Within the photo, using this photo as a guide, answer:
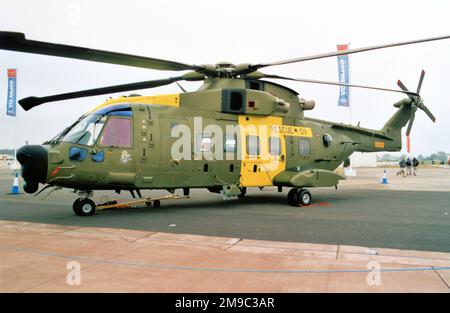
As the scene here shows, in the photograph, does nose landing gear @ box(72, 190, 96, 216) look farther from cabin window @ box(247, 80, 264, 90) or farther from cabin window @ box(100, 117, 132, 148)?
cabin window @ box(247, 80, 264, 90)

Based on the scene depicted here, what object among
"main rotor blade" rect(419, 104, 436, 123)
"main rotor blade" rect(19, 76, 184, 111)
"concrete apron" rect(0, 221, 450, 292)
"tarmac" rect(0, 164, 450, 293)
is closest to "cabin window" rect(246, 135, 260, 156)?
"tarmac" rect(0, 164, 450, 293)

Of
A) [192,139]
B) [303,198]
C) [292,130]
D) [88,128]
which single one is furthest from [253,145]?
[88,128]

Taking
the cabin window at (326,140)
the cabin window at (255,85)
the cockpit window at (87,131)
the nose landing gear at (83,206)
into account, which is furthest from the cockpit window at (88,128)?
the cabin window at (326,140)

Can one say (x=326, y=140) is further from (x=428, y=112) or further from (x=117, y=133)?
(x=117, y=133)

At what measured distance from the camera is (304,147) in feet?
45.0

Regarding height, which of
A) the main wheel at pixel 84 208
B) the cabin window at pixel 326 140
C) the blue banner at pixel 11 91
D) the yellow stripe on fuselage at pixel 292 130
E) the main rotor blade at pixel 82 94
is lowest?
the main wheel at pixel 84 208

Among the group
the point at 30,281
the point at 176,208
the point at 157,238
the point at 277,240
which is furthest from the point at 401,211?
the point at 30,281

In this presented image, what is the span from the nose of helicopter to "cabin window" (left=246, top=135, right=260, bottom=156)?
6204 millimetres

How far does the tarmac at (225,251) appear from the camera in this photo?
4.50 meters

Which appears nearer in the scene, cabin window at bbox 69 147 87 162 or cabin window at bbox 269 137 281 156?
cabin window at bbox 69 147 87 162

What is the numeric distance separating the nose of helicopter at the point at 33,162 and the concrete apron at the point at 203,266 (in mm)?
2074

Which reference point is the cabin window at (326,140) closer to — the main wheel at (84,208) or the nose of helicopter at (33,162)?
the main wheel at (84,208)

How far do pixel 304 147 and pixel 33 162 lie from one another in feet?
29.6

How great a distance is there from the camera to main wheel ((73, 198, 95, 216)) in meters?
10.0
